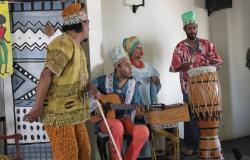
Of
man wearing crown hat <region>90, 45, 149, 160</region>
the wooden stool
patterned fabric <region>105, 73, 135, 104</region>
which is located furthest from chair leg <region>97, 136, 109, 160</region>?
the wooden stool

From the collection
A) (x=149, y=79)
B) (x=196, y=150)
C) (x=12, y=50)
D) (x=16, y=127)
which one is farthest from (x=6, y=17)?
(x=196, y=150)

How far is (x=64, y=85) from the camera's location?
260 cm

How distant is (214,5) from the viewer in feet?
16.5

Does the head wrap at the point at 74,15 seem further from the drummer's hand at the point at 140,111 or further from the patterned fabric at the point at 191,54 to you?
the patterned fabric at the point at 191,54

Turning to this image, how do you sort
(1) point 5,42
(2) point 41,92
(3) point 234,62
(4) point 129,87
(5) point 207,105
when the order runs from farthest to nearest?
1. (3) point 234,62
2. (4) point 129,87
3. (5) point 207,105
4. (1) point 5,42
5. (2) point 41,92

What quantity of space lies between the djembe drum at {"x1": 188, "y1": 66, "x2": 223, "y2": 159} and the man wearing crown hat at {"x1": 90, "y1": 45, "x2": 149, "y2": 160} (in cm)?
52

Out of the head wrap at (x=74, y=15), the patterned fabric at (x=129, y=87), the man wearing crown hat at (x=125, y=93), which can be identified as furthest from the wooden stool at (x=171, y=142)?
the head wrap at (x=74, y=15)

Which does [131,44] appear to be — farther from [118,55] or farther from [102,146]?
[102,146]

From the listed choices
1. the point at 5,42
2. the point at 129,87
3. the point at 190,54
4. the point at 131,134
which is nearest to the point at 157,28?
the point at 190,54

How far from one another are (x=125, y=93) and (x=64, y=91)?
129cm

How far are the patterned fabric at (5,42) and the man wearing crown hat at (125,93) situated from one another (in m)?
0.81

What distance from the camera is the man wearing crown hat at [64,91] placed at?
8.30ft

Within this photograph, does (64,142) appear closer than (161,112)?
Yes

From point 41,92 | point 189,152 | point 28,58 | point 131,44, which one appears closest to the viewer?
point 41,92
